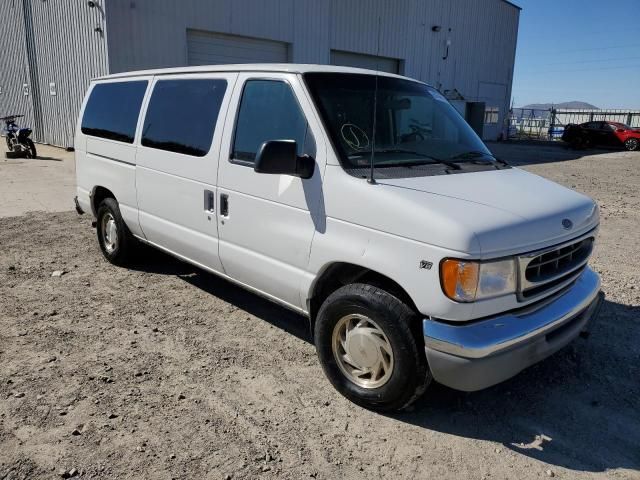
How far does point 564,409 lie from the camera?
3426mm

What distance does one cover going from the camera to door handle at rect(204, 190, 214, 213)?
4.21 m

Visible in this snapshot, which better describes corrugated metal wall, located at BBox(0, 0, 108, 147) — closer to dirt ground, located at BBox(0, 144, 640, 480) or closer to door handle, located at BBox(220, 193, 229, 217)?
dirt ground, located at BBox(0, 144, 640, 480)

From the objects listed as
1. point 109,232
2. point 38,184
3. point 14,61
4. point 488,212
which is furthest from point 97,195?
point 14,61

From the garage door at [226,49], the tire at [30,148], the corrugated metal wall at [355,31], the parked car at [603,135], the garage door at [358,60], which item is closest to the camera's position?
the corrugated metal wall at [355,31]

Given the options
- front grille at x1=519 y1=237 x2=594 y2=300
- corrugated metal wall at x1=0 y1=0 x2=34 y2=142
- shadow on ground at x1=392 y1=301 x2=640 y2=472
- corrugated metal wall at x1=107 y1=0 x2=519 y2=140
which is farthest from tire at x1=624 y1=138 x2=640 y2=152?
front grille at x1=519 y1=237 x2=594 y2=300

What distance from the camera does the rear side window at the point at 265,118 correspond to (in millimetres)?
3646

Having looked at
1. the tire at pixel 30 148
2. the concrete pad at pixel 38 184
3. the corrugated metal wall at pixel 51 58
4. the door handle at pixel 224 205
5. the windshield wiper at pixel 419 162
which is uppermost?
the corrugated metal wall at pixel 51 58

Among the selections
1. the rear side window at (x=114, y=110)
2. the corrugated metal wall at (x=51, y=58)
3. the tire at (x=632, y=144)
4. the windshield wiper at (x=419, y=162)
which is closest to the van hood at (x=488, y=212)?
the windshield wiper at (x=419, y=162)

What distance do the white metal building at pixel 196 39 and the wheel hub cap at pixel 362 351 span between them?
22.6ft

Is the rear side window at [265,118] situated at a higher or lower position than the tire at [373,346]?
higher

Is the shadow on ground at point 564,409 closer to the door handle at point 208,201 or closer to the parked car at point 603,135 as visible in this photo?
the door handle at point 208,201

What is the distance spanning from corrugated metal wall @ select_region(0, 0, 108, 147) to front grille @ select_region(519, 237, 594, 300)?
525 inches

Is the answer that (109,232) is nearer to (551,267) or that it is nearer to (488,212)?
(488,212)

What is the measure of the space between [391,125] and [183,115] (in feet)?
5.98
